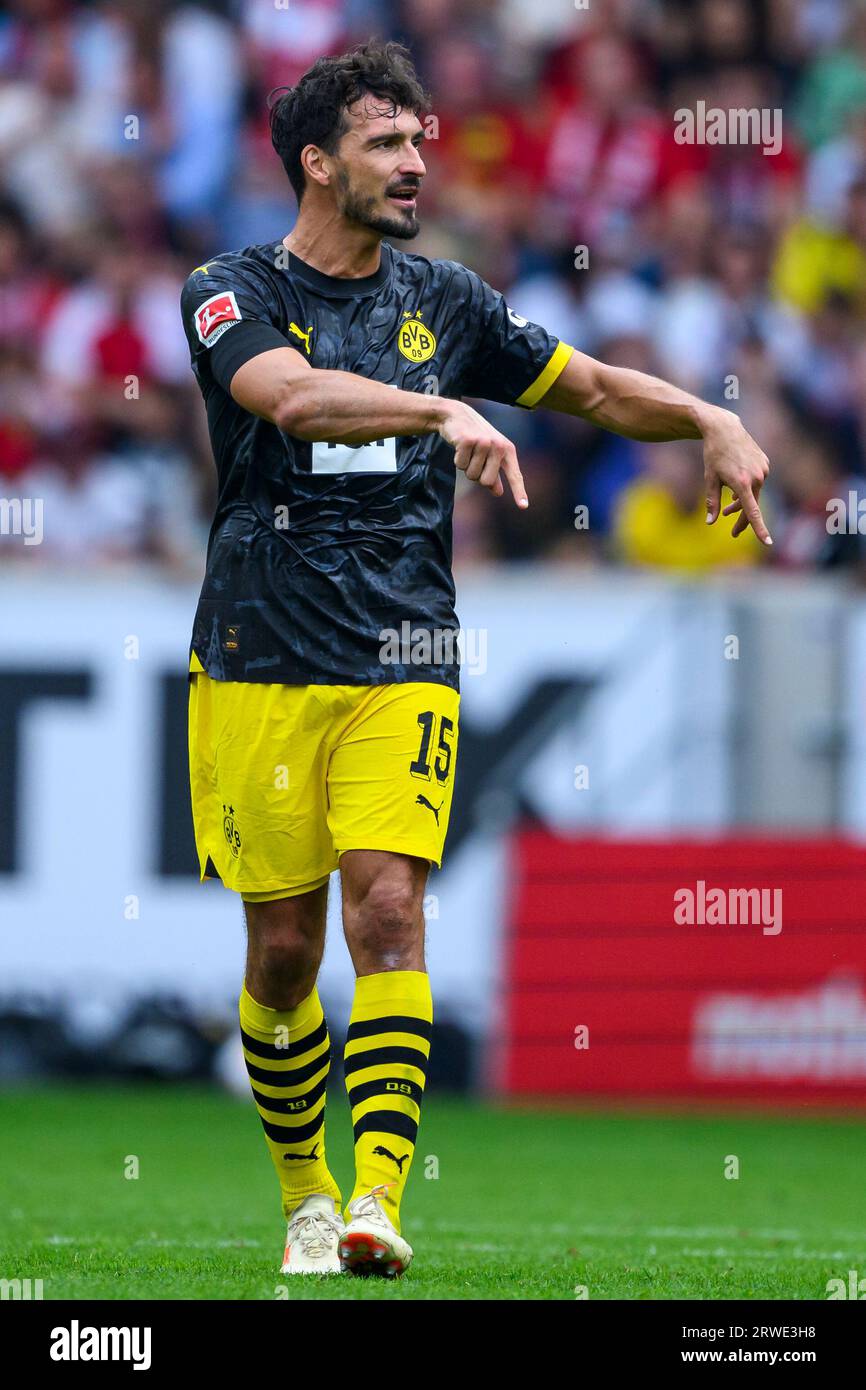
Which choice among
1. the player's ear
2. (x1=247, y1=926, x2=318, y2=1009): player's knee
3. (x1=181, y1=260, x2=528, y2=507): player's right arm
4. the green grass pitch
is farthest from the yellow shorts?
the player's ear

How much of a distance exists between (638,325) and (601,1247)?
24.4ft

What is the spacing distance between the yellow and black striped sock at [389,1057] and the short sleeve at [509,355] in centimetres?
153

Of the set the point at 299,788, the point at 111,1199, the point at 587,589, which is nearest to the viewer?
the point at 299,788

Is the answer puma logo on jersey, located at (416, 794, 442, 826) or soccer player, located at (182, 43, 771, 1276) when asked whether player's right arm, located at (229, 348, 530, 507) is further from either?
puma logo on jersey, located at (416, 794, 442, 826)

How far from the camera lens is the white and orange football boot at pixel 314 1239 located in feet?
17.6

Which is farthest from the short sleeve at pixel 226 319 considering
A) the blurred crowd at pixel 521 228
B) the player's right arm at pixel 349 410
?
the blurred crowd at pixel 521 228

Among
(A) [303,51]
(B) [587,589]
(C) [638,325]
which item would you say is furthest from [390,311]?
(A) [303,51]

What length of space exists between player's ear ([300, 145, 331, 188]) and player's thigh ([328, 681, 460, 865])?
1225mm

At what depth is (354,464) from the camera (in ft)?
17.7

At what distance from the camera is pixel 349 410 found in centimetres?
495

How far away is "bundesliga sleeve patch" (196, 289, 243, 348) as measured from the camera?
17.3ft

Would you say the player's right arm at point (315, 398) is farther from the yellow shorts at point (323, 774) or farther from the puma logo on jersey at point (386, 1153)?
the puma logo on jersey at point (386, 1153)

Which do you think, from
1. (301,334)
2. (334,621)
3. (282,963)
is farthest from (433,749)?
(301,334)
